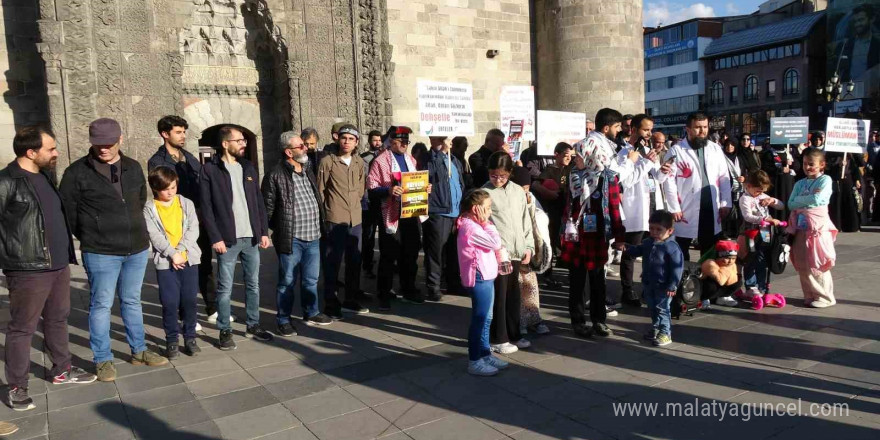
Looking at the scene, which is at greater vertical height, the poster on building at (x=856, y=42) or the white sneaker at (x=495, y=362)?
the poster on building at (x=856, y=42)

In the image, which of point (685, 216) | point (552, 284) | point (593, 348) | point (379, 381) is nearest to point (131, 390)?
point (379, 381)

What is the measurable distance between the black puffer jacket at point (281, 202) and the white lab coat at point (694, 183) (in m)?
3.86

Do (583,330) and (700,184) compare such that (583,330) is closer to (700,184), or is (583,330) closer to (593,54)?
(700,184)

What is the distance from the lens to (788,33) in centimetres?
5522

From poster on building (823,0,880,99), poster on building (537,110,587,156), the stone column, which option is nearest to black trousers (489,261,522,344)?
poster on building (537,110,587,156)

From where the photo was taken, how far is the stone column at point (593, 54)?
47.7 feet

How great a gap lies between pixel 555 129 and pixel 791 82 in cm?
5717

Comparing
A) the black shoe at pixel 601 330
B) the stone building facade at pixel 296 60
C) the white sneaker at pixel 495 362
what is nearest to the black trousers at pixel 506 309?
the white sneaker at pixel 495 362

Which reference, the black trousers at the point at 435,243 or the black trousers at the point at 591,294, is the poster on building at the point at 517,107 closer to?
the black trousers at the point at 435,243

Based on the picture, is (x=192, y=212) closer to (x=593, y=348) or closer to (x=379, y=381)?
(x=379, y=381)

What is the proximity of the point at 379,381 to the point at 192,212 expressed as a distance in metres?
2.26

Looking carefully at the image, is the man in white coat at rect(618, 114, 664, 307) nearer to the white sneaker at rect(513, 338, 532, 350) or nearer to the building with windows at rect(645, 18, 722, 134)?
the white sneaker at rect(513, 338, 532, 350)

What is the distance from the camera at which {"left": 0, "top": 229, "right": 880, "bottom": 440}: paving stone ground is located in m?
3.72

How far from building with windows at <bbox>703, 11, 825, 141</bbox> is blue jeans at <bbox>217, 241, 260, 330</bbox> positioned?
165ft
